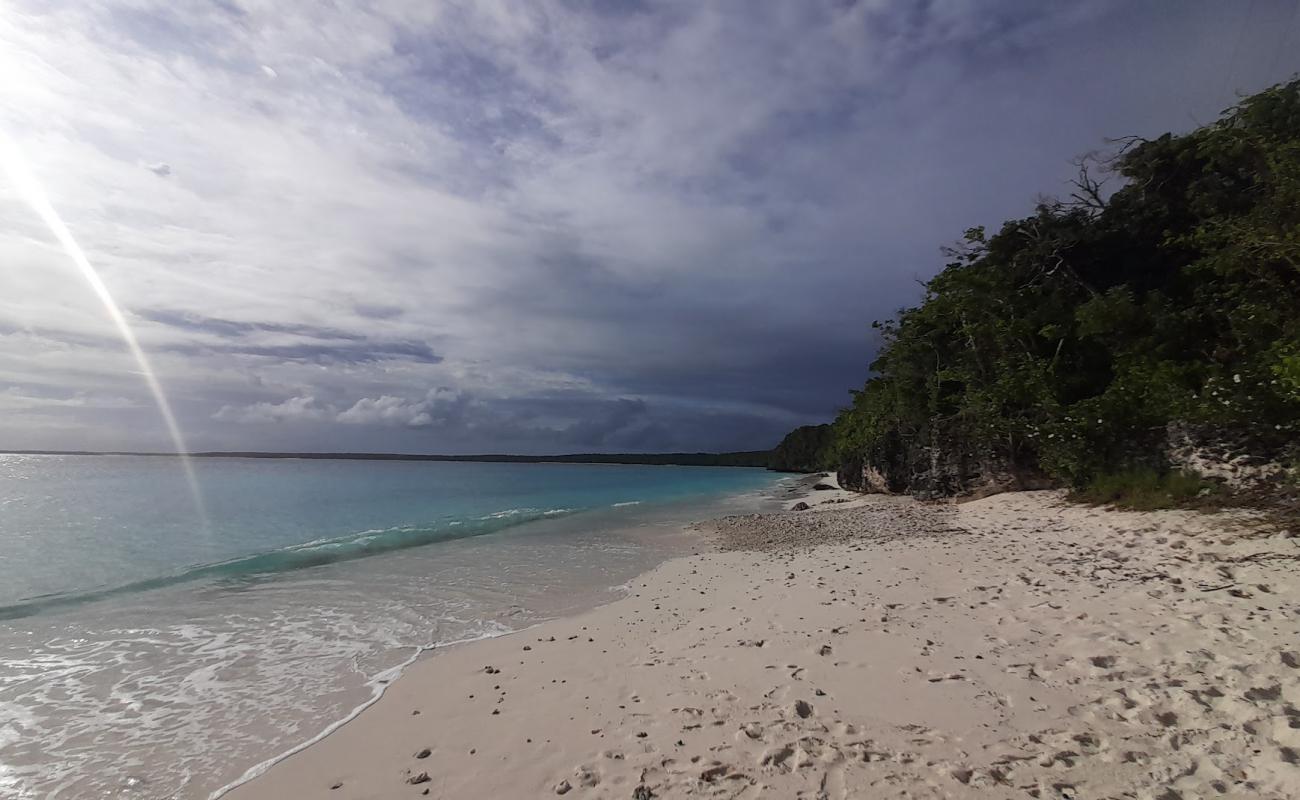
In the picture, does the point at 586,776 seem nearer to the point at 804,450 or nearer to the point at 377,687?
the point at 377,687

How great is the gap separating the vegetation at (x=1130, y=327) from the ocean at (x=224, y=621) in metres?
11.2

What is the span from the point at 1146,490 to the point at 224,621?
18.2 metres

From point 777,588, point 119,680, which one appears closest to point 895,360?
point 777,588

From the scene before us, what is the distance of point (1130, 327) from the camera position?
17.0 m

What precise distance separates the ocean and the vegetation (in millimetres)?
11236

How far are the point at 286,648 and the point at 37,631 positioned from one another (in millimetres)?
4946

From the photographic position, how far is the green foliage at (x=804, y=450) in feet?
326

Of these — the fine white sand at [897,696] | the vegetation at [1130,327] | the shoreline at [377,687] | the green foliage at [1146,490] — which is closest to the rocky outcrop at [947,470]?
the vegetation at [1130,327]

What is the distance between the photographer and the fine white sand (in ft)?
12.5

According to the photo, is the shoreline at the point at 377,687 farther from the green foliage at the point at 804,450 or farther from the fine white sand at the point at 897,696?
the green foliage at the point at 804,450

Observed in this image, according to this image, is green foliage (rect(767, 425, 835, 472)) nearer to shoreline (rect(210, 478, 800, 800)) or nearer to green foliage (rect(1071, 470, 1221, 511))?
green foliage (rect(1071, 470, 1221, 511))

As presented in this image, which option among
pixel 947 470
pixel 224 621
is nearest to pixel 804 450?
pixel 947 470

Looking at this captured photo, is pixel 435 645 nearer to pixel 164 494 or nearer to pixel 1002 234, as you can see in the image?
pixel 1002 234

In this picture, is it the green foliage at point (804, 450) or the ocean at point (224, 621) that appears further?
the green foliage at point (804, 450)
